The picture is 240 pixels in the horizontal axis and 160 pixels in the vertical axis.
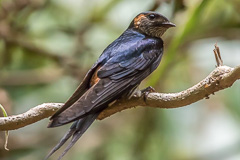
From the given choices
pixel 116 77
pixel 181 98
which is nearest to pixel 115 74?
pixel 116 77

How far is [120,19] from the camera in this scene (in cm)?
354

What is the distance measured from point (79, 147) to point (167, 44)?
85 cm

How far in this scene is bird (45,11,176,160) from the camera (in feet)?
5.76

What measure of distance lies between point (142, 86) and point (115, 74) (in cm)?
120

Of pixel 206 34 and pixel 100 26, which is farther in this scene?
pixel 100 26

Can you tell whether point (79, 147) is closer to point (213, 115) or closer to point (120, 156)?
point (120, 156)

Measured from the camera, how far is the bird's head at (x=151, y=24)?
2.34 metres

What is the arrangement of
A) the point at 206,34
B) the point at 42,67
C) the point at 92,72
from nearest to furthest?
the point at 92,72, the point at 206,34, the point at 42,67

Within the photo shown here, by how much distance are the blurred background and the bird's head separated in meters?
0.76

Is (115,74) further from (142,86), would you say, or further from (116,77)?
(142,86)

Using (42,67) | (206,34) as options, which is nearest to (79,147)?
(42,67)

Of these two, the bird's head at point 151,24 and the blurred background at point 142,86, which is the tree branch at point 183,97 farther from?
the blurred background at point 142,86

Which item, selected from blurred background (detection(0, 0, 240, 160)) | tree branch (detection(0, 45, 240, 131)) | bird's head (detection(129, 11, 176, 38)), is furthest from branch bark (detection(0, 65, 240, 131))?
blurred background (detection(0, 0, 240, 160))

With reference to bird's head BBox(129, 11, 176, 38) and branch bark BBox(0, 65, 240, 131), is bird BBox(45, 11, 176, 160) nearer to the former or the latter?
bird's head BBox(129, 11, 176, 38)
